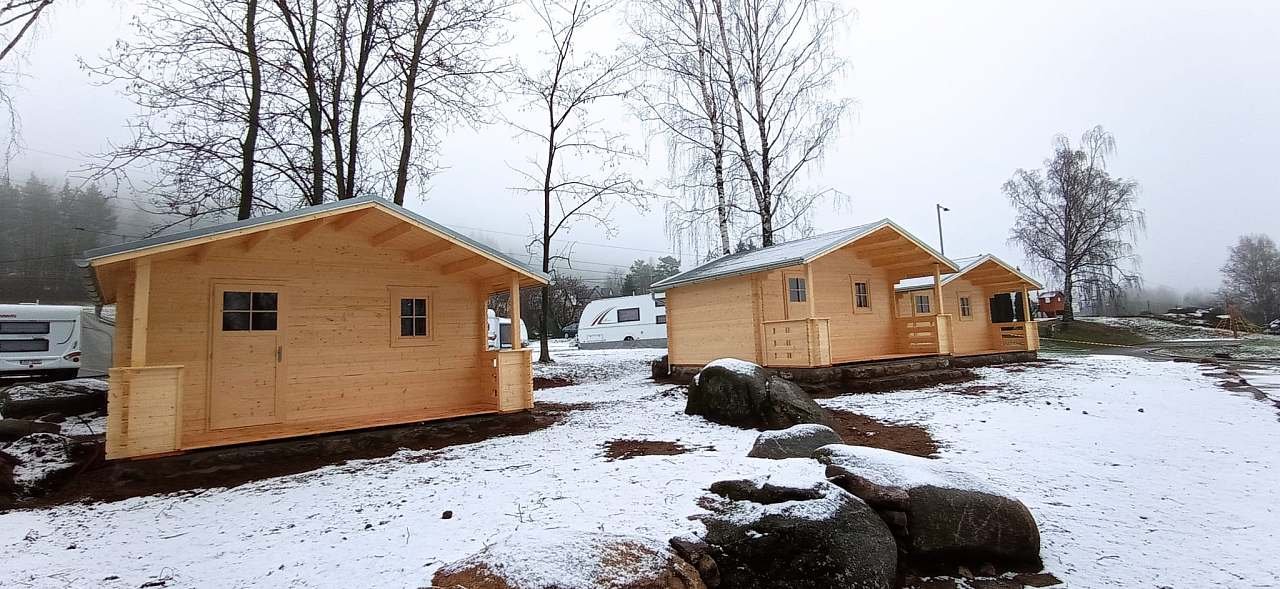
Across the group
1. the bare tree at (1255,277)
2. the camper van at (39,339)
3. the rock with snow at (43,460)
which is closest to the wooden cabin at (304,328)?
the rock with snow at (43,460)

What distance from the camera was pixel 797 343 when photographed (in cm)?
1125

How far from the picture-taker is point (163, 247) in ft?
18.8

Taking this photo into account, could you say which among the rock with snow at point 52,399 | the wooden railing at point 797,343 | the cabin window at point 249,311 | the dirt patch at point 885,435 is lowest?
the dirt patch at point 885,435

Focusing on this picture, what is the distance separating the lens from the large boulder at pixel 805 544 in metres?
3.16

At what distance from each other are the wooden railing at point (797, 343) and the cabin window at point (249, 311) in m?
8.95

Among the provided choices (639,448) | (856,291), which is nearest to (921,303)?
(856,291)

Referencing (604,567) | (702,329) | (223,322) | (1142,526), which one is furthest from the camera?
(702,329)

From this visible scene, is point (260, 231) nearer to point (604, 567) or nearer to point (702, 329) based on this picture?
point (604, 567)

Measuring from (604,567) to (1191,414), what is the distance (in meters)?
9.50

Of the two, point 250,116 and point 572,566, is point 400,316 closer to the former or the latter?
point 572,566

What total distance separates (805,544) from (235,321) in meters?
7.41

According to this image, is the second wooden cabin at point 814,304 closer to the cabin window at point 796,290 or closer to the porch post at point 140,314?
the cabin window at point 796,290

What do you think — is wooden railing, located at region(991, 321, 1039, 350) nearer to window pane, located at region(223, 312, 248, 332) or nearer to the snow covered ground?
the snow covered ground

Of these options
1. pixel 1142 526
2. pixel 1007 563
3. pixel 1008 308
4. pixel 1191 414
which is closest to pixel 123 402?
pixel 1007 563
